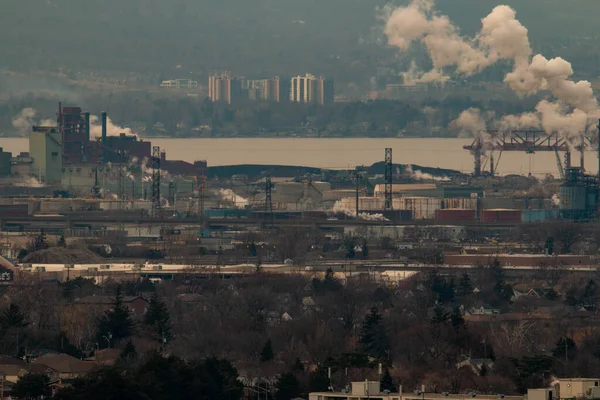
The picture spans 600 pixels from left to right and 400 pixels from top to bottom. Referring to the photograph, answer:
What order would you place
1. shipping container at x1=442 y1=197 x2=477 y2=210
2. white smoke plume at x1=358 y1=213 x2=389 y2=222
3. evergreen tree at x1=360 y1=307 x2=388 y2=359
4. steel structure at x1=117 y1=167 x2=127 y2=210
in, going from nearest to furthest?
1. evergreen tree at x1=360 y1=307 x2=388 y2=359
2. white smoke plume at x1=358 y1=213 x2=389 y2=222
3. shipping container at x1=442 y1=197 x2=477 y2=210
4. steel structure at x1=117 y1=167 x2=127 y2=210

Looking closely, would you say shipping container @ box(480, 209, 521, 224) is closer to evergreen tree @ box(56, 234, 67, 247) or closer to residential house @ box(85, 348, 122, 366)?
evergreen tree @ box(56, 234, 67, 247)

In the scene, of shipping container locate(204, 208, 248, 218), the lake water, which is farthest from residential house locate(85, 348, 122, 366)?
the lake water

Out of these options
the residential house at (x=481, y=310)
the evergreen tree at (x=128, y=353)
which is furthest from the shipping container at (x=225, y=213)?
the evergreen tree at (x=128, y=353)

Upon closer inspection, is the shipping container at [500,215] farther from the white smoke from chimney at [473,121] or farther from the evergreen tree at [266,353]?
the evergreen tree at [266,353]

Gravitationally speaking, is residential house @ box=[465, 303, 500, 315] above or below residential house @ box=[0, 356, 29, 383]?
above

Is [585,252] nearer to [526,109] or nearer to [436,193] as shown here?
[436,193]
